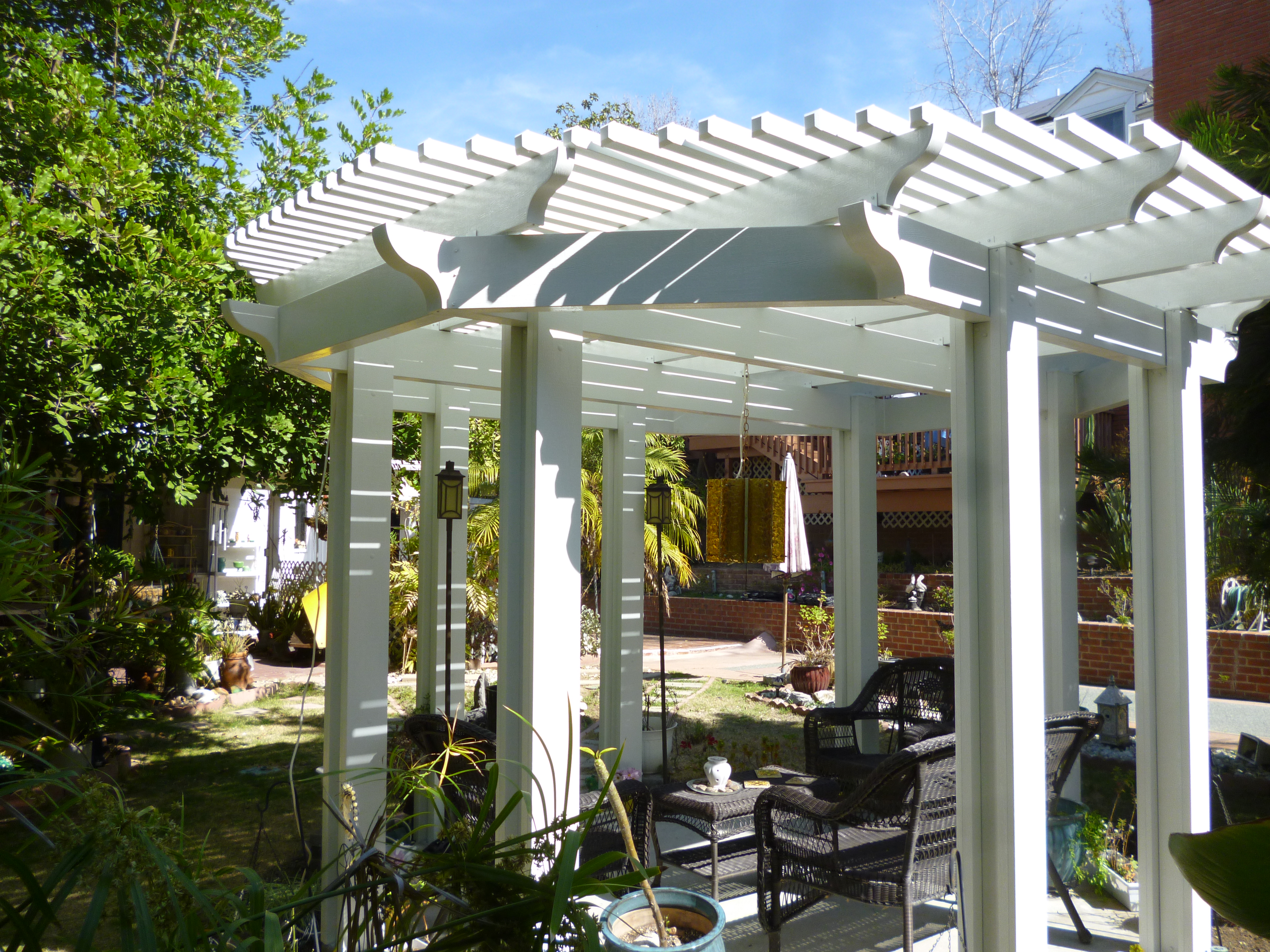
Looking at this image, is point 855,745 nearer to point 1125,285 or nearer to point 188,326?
point 1125,285

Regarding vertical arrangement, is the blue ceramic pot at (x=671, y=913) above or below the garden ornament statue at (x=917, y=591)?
below

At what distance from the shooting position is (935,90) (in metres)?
18.0

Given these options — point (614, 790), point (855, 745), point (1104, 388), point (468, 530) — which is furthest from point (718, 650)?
point (614, 790)

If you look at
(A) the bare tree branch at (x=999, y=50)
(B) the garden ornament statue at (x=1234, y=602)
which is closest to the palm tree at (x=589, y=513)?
(B) the garden ornament statue at (x=1234, y=602)

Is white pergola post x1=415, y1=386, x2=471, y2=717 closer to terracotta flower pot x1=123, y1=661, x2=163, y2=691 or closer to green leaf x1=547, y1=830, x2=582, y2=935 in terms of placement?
terracotta flower pot x1=123, y1=661, x2=163, y2=691

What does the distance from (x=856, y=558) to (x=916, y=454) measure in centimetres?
1018

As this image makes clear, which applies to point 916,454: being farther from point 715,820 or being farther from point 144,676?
point 715,820

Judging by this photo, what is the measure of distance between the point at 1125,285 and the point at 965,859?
7.87ft

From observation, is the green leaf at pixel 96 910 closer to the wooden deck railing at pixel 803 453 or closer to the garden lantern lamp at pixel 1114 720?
the garden lantern lamp at pixel 1114 720

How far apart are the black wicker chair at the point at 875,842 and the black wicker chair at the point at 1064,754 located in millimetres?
513

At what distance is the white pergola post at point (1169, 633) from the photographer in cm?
370

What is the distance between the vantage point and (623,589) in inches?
→ 259

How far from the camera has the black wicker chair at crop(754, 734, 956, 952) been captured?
3619 mm

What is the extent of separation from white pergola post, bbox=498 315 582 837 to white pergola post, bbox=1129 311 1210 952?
87.0 inches
